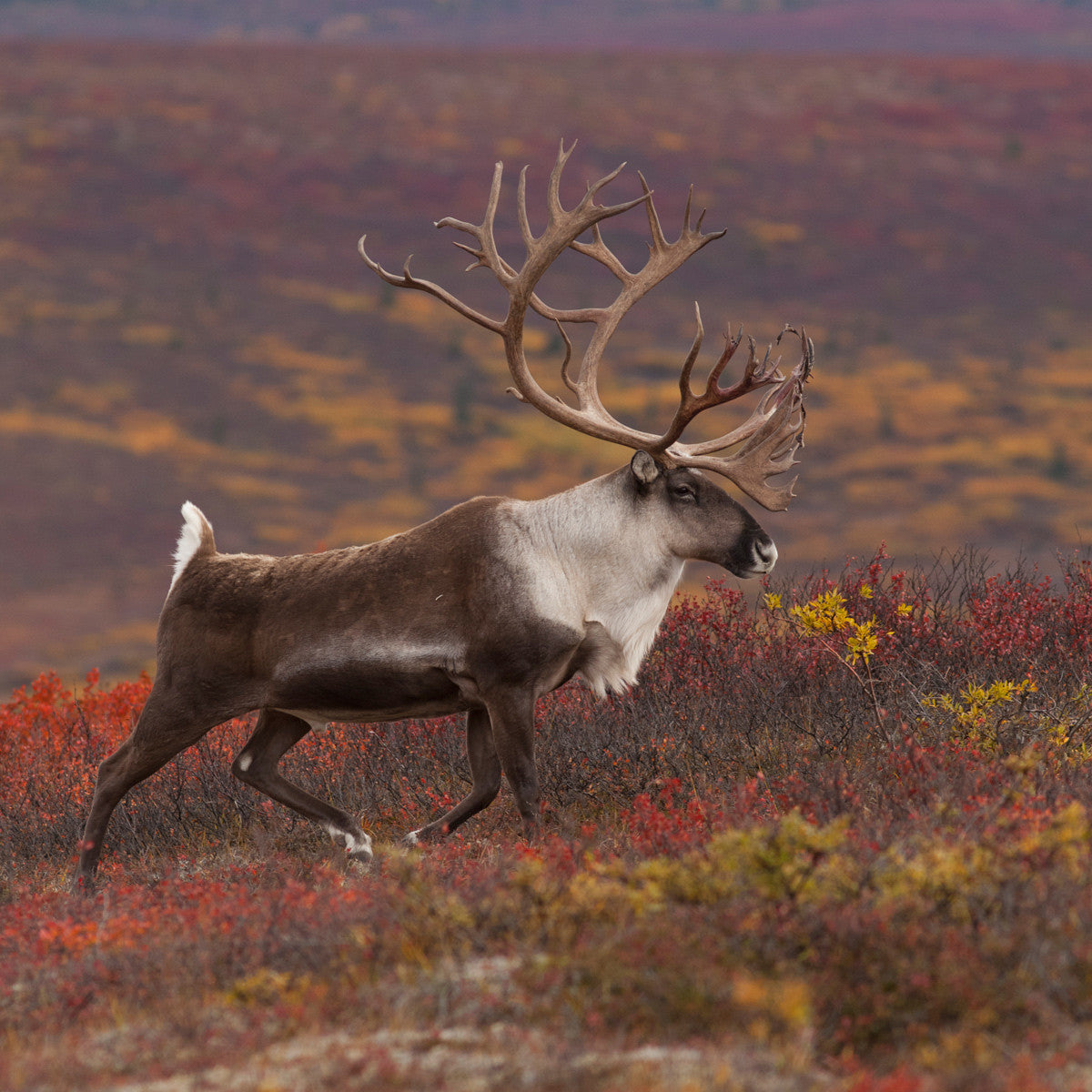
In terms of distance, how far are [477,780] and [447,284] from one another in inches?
1568

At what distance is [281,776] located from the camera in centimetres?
643

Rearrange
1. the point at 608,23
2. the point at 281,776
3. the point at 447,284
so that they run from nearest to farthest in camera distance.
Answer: the point at 281,776 < the point at 447,284 < the point at 608,23

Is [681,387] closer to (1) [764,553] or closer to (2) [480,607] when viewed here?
(1) [764,553]

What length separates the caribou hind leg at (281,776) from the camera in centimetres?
620

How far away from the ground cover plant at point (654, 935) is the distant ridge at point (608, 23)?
248ft

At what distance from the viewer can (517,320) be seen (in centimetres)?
639

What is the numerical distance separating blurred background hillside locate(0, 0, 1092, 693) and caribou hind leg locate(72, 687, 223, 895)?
21048 millimetres

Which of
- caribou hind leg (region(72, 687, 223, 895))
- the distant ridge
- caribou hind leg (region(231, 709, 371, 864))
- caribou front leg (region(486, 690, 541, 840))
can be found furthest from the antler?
the distant ridge

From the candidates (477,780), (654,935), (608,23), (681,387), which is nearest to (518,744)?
(477,780)

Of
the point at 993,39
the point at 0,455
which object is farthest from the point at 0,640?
the point at 993,39

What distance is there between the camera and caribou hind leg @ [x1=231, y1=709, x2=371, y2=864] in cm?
620

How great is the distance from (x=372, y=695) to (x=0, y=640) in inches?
1070

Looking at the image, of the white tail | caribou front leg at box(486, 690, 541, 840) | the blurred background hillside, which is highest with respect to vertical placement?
the white tail

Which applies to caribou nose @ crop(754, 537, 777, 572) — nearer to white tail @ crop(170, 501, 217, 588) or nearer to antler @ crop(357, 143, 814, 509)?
antler @ crop(357, 143, 814, 509)
